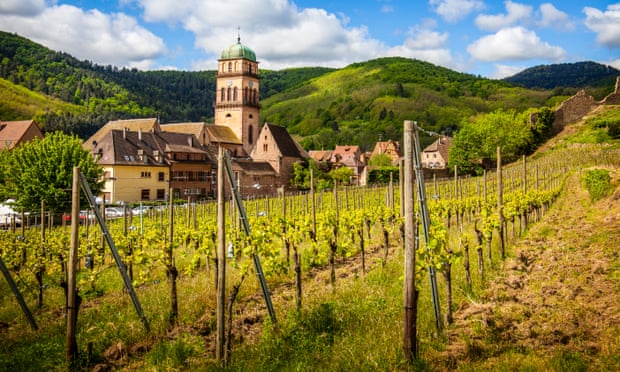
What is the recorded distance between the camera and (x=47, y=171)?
35.8 meters

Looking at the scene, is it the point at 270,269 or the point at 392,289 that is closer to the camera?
the point at 270,269

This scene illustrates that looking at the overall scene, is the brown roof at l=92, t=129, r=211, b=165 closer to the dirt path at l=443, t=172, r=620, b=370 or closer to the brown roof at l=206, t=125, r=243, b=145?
the brown roof at l=206, t=125, r=243, b=145

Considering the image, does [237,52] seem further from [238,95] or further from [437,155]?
[437,155]

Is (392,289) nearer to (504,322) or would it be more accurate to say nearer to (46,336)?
(504,322)

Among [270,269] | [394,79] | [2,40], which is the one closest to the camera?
[270,269]

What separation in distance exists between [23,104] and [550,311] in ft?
446

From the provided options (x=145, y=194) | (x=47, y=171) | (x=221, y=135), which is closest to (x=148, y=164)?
(x=145, y=194)

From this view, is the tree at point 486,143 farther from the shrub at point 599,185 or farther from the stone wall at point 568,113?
the shrub at point 599,185

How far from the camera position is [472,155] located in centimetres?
7206

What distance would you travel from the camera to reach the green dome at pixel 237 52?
82812 millimetres

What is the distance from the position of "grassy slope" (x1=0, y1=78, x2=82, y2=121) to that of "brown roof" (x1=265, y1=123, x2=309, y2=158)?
68121 millimetres

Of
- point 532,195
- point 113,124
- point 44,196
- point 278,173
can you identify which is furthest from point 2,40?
point 532,195

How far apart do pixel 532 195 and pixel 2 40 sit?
662 feet

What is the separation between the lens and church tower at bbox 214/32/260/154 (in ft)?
264
